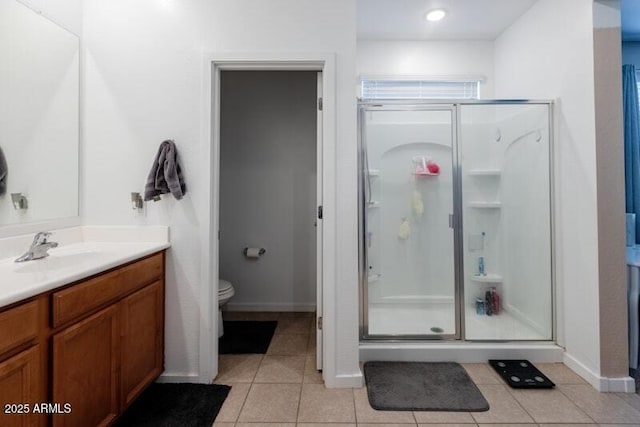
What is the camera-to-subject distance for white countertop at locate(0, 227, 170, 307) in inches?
39.9

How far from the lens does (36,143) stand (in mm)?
1607

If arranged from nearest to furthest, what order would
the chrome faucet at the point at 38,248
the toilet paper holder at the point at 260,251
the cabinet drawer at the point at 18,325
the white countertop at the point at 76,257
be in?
the cabinet drawer at the point at 18,325 < the white countertop at the point at 76,257 < the chrome faucet at the point at 38,248 < the toilet paper holder at the point at 260,251

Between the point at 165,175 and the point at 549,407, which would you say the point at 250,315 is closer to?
the point at 165,175

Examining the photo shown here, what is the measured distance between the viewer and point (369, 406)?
1.64 meters

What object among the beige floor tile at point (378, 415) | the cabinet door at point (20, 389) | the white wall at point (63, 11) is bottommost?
the beige floor tile at point (378, 415)

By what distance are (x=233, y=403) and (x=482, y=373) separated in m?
1.58

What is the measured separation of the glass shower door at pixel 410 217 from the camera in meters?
2.41

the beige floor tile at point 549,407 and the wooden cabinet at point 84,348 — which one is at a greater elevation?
the wooden cabinet at point 84,348

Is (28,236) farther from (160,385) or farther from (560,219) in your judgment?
(560,219)

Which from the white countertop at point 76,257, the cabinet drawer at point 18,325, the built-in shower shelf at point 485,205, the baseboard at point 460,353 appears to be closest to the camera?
the cabinet drawer at point 18,325

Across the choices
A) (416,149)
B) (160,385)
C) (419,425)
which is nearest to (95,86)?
(160,385)

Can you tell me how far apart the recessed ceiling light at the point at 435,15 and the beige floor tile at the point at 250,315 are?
311cm

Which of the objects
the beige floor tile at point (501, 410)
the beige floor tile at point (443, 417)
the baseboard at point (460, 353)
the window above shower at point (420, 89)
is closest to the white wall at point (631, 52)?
the window above shower at point (420, 89)

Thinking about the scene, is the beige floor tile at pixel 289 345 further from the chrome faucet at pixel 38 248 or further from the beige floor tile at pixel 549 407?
the chrome faucet at pixel 38 248
